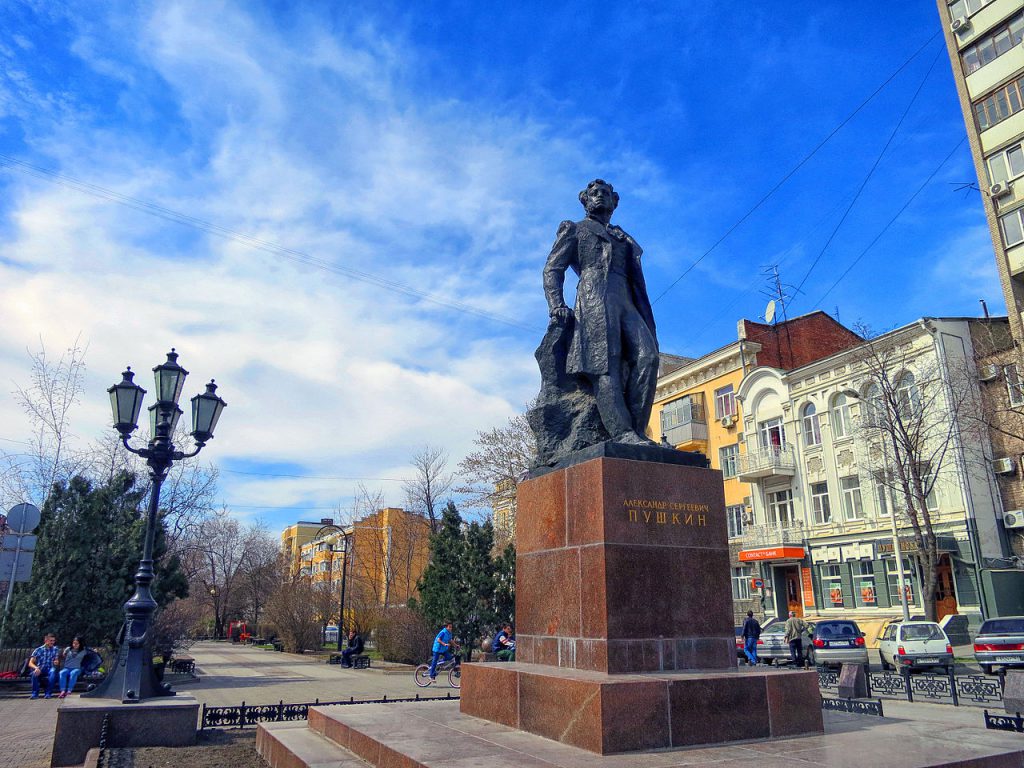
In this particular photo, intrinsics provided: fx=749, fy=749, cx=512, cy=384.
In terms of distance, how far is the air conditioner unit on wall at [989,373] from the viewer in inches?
1038

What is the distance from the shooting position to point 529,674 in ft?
20.0

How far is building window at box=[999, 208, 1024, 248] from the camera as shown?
85.6 feet

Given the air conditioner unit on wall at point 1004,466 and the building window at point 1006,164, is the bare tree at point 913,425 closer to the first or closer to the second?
the air conditioner unit on wall at point 1004,466

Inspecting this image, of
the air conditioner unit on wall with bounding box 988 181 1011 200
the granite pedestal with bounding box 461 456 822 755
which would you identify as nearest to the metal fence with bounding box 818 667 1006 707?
the granite pedestal with bounding box 461 456 822 755

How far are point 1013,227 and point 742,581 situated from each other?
18.5 m

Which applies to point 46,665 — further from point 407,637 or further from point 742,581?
point 742,581

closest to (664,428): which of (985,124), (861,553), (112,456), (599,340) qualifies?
(861,553)

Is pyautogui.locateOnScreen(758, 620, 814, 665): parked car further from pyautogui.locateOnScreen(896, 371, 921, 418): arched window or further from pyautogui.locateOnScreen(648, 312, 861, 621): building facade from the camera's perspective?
pyautogui.locateOnScreen(648, 312, 861, 621): building facade

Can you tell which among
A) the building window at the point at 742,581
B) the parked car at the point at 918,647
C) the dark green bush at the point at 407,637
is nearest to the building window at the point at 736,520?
the building window at the point at 742,581

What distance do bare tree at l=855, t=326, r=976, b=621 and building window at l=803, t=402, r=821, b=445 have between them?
304 cm

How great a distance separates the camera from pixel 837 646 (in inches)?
752

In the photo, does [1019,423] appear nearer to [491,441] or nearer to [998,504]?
[998,504]

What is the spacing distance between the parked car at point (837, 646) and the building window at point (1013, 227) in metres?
15.9

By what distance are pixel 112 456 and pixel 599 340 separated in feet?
78.4
